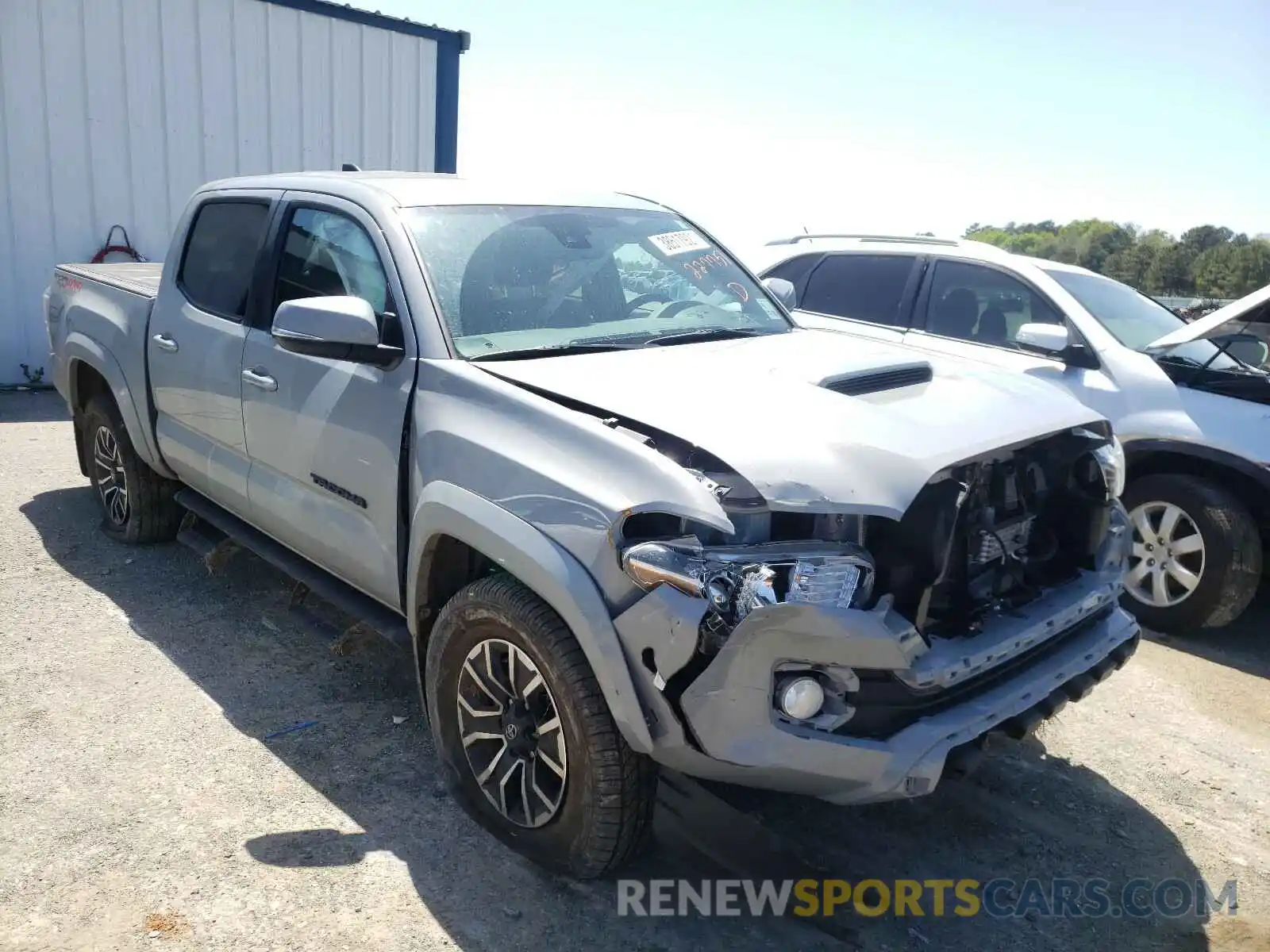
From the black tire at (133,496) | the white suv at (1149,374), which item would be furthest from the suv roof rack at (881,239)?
the black tire at (133,496)

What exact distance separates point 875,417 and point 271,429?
2292mm

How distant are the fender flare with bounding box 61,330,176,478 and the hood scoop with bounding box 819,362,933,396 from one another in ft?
11.3

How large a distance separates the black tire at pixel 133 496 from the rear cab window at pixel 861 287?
4.12 m

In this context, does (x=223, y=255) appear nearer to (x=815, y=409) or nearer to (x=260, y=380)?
(x=260, y=380)

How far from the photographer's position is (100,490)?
5758 mm

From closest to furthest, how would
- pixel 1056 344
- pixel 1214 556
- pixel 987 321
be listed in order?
pixel 1214 556 < pixel 1056 344 < pixel 987 321

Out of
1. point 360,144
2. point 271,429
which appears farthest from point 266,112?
point 271,429

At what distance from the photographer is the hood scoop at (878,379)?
10.2 feet

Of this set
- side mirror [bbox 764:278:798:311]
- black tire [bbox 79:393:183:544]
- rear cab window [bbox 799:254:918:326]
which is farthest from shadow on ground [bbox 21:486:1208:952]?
rear cab window [bbox 799:254:918:326]

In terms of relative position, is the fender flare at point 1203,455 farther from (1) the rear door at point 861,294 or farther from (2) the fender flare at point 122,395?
(2) the fender flare at point 122,395

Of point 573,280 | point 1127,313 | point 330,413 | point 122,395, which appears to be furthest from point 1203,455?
point 122,395

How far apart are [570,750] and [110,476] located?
4101mm

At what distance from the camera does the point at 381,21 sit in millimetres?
11367

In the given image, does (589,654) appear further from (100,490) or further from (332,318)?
(100,490)
